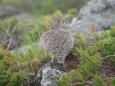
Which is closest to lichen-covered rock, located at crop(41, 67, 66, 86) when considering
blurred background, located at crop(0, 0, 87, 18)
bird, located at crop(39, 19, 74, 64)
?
bird, located at crop(39, 19, 74, 64)

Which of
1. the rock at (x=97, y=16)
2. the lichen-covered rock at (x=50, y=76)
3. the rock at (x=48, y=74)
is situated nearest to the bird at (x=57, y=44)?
the rock at (x=48, y=74)

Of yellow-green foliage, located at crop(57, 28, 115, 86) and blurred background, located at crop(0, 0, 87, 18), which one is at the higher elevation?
blurred background, located at crop(0, 0, 87, 18)

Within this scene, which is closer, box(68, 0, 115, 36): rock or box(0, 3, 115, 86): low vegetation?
box(0, 3, 115, 86): low vegetation

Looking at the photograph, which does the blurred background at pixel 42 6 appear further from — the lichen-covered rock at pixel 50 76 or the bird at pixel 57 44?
the lichen-covered rock at pixel 50 76

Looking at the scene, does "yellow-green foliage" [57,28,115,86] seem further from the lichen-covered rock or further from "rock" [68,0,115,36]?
"rock" [68,0,115,36]

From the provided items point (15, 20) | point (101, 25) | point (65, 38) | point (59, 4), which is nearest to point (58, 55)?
point (65, 38)

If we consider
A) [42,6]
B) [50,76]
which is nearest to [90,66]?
[50,76]
